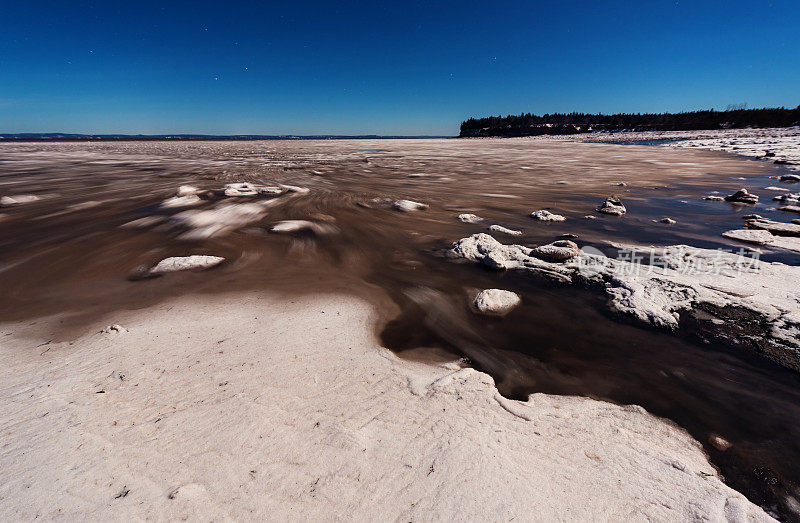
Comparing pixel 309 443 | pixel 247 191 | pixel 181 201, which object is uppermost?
pixel 247 191

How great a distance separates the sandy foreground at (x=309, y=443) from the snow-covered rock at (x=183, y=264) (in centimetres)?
133

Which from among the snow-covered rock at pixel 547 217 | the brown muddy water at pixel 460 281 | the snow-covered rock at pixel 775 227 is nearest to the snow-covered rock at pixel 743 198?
the brown muddy water at pixel 460 281

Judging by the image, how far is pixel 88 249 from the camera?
418 centimetres

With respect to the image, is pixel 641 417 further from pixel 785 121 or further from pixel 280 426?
pixel 785 121

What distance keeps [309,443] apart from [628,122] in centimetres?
6997

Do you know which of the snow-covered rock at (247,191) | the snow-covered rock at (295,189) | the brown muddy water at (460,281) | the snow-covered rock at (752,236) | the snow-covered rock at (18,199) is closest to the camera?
the brown muddy water at (460,281)

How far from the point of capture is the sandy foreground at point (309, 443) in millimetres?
1246

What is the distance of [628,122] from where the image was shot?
5384 centimetres

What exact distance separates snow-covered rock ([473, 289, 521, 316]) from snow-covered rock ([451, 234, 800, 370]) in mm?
705

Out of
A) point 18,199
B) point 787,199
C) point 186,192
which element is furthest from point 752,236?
point 18,199

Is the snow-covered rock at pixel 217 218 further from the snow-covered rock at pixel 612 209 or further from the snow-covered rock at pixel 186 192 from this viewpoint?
the snow-covered rock at pixel 612 209

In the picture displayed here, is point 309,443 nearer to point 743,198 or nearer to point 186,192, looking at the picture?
point 186,192

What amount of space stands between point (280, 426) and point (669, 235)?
19.3 feet

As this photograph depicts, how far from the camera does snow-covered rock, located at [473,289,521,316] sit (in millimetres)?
2828
